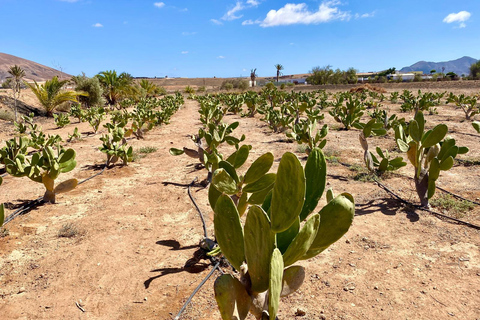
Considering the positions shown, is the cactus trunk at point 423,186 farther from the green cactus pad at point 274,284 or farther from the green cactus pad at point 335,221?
the green cactus pad at point 274,284

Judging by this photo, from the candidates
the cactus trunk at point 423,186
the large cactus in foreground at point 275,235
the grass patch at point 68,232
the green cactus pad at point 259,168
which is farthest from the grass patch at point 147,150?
the large cactus in foreground at point 275,235

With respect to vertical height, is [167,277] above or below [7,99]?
below

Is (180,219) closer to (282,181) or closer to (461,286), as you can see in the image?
(282,181)

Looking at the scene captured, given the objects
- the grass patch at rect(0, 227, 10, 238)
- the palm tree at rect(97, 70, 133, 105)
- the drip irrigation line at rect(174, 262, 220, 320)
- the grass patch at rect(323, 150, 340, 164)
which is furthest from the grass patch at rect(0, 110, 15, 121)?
the drip irrigation line at rect(174, 262, 220, 320)

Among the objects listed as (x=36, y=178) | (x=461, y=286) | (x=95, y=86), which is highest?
(x=95, y=86)

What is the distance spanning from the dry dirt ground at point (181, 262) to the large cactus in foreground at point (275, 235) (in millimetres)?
684

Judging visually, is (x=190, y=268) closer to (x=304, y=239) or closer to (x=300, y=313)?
(x=300, y=313)

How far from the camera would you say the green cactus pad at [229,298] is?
112cm

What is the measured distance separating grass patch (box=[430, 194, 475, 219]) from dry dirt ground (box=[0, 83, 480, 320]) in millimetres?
76

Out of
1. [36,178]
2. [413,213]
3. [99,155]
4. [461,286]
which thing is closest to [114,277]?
[36,178]

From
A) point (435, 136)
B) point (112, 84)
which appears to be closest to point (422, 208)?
point (435, 136)

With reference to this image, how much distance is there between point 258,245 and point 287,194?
0.24 metres

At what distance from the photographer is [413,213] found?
3.03 metres

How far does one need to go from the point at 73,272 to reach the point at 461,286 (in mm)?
2774
